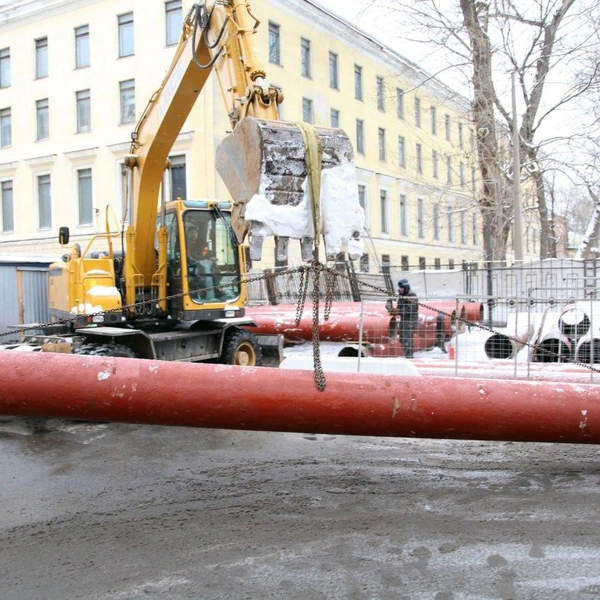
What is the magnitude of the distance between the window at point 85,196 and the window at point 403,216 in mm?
17830

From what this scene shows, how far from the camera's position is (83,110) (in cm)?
3019

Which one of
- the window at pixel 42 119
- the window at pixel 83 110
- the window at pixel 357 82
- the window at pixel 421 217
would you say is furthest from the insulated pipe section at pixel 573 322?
the window at pixel 357 82

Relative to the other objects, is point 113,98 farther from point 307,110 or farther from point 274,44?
point 307,110

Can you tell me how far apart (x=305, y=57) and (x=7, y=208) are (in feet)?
52.2

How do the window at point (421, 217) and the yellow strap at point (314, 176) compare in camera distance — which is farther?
the window at point (421, 217)

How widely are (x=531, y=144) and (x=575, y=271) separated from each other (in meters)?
7.14

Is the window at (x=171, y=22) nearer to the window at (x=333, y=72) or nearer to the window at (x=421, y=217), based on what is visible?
the window at (x=333, y=72)

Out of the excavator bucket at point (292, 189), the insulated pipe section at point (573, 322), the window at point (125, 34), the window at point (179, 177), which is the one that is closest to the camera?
the excavator bucket at point (292, 189)

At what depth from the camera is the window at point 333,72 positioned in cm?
3322

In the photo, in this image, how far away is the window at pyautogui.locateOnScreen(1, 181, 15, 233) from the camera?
106 ft

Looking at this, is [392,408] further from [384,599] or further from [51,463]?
[51,463]

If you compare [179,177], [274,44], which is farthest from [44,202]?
[274,44]

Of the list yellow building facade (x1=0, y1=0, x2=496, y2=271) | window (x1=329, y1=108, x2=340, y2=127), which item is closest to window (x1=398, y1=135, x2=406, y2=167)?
yellow building facade (x1=0, y1=0, x2=496, y2=271)

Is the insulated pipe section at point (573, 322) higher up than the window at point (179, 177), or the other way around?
the window at point (179, 177)
